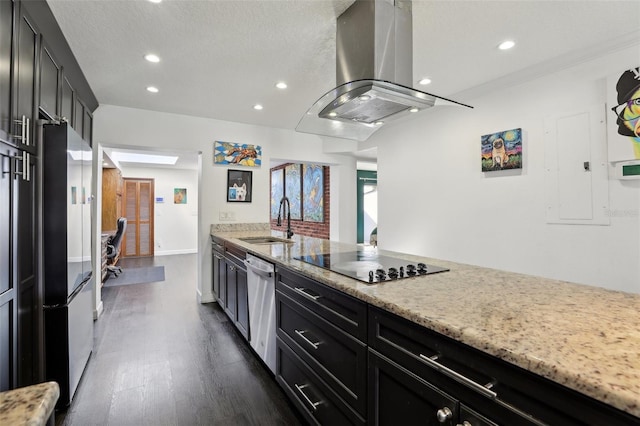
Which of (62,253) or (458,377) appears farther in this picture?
(62,253)

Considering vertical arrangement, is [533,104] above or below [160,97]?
below

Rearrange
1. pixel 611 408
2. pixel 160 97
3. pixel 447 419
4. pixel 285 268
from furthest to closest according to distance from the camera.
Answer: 1. pixel 160 97
2. pixel 285 268
3. pixel 447 419
4. pixel 611 408

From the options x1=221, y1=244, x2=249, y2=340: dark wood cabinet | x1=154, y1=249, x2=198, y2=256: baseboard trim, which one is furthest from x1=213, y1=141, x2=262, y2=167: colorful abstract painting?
x1=154, y1=249, x2=198, y2=256: baseboard trim

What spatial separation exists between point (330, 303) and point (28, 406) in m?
1.03

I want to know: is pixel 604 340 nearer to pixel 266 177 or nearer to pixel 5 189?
pixel 5 189

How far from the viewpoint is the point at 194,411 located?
1.86 m

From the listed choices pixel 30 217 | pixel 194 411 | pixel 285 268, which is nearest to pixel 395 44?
pixel 285 268

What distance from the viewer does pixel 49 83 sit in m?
1.95

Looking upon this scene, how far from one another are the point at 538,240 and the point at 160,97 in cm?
400

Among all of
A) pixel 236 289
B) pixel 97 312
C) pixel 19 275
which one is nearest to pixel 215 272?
pixel 236 289

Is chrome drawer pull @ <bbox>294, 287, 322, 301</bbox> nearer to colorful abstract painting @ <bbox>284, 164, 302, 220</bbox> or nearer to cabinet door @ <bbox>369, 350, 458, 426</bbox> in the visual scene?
cabinet door @ <bbox>369, 350, 458, 426</bbox>

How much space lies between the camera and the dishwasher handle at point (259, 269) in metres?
2.08

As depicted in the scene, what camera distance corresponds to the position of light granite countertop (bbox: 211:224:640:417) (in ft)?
2.03

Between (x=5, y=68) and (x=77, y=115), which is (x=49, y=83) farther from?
(x=77, y=115)
